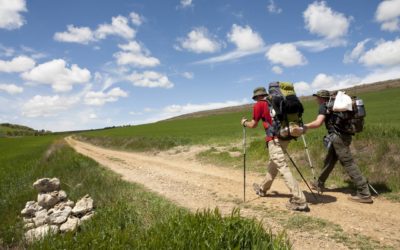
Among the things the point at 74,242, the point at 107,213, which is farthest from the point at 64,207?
the point at 74,242

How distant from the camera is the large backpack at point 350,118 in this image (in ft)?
25.7

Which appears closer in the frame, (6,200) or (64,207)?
(64,207)

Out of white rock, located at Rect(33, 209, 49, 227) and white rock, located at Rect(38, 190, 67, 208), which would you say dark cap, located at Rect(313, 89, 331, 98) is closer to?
white rock, located at Rect(33, 209, 49, 227)

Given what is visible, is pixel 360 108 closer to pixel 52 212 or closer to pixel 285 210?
pixel 285 210

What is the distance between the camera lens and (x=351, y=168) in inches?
320

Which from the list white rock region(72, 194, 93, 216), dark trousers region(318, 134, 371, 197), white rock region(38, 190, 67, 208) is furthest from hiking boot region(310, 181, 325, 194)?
white rock region(38, 190, 67, 208)

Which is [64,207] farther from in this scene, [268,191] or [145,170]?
[145,170]

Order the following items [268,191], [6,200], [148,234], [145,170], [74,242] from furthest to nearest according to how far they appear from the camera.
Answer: [145,170]
[6,200]
[268,191]
[74,242]
[148,234]

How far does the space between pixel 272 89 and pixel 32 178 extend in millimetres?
11162

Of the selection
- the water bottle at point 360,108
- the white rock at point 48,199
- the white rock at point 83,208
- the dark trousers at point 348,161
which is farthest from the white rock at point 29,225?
the water bottle at point 360,108

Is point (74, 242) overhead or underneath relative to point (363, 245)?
overhead

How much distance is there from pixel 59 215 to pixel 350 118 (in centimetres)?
730

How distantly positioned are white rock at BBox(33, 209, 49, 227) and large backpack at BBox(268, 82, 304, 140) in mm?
5942

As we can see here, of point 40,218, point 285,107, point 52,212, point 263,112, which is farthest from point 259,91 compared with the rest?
point 40,218
